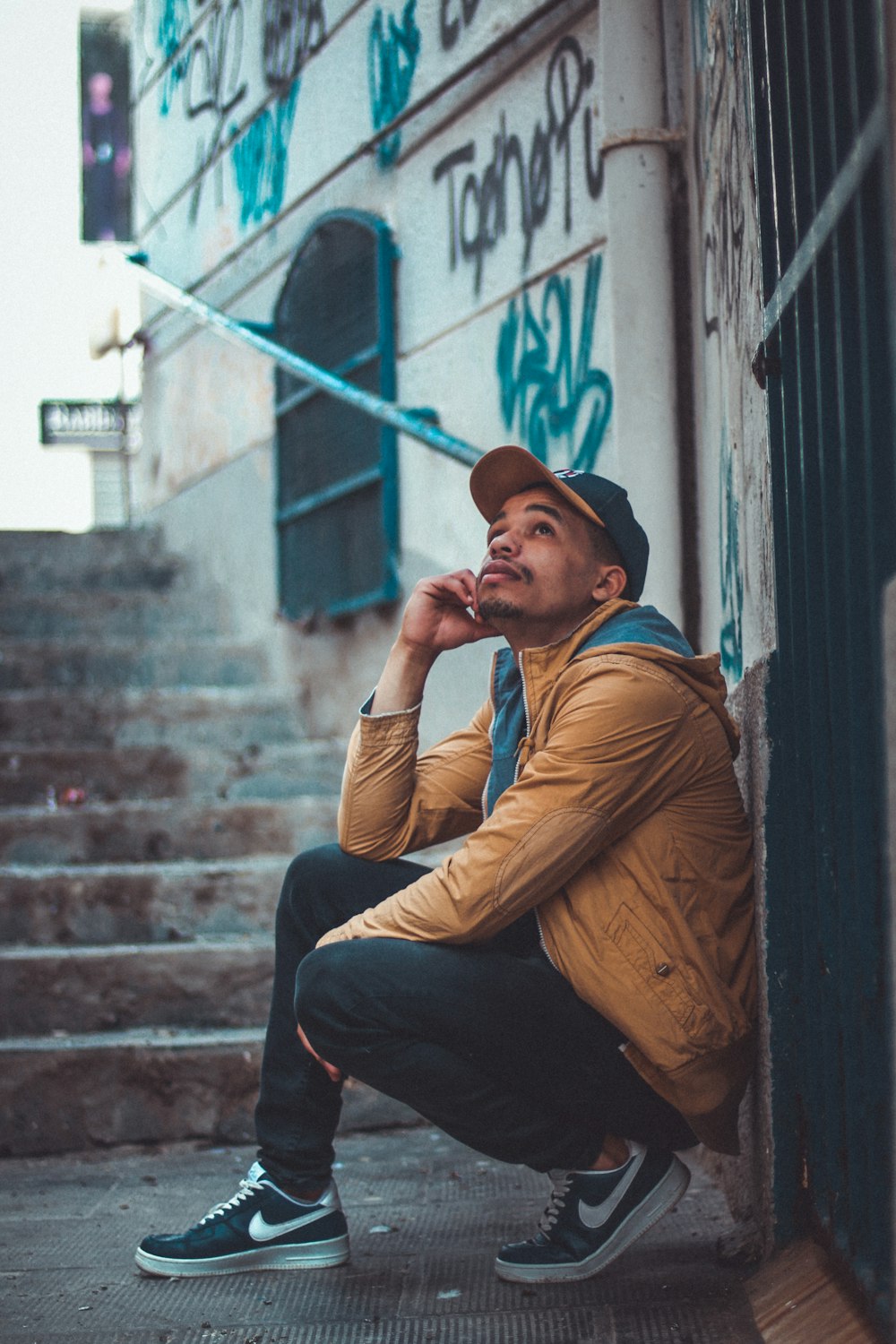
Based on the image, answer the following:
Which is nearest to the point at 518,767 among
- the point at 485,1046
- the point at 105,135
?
the point at 485,1046

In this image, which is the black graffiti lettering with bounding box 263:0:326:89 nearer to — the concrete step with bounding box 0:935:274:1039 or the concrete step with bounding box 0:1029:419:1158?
the concrete step with bounding box 0:935:274:1039

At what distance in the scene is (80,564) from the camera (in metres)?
7.75

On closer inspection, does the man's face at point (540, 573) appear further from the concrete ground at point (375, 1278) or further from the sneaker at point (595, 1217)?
the concrete ground at point (375, 1278)

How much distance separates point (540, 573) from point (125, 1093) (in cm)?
197

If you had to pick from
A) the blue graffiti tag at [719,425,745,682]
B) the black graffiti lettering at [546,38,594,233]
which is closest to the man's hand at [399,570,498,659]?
the blue graffiti tag at [719,425,745,682]

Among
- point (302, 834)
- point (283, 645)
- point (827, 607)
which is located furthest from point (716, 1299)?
point (283, 645)

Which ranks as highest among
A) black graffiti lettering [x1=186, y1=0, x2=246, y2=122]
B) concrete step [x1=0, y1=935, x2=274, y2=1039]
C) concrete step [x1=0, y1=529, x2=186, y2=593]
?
black graffiti lettering [x1=186, y1=0, x2=246, y2=122]

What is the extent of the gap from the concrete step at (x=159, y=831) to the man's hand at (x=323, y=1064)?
2.32m

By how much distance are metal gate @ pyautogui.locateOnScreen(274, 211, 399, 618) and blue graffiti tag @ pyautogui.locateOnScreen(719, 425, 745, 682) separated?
2.67m

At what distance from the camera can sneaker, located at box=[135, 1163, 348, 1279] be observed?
2824 mm

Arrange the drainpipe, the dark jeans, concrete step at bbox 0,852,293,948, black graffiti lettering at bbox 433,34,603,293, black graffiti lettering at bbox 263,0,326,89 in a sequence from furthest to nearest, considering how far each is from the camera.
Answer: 1. black graffiti lettering at bbox 263,0,326,89
2. black graffiti lettering at bbox 433,34,603,293
3. concrete step at bbox 0,852,293,948
4. the drainpipe
5. the dark jeans

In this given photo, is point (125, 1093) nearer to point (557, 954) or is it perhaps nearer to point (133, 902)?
point (133, 902)

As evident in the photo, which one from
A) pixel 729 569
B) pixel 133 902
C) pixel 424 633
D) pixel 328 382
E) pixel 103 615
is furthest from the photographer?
pixel 103 615

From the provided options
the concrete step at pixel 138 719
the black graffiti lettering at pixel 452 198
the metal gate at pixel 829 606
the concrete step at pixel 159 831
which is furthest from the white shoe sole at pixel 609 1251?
the black graffiti lettering at pixel 452 198
